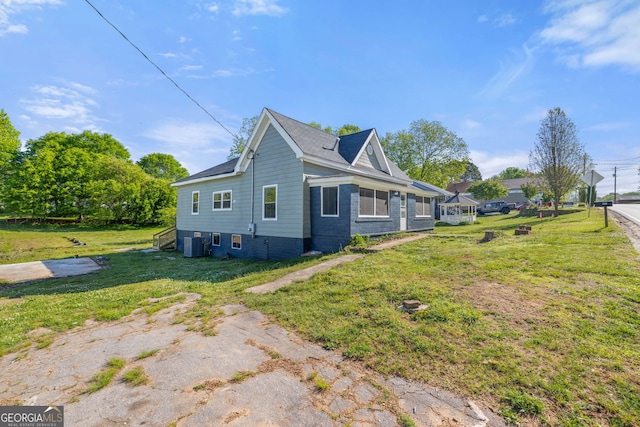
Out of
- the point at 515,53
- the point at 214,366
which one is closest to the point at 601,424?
the point at 214,366

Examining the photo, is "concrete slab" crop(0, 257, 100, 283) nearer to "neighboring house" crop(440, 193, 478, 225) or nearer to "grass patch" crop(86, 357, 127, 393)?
"grass patch" crop(86, 357, 127, 393)

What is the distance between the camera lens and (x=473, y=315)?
428cm

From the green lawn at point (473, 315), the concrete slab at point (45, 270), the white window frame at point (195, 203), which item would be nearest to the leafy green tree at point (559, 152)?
the green lawn at point (473, 315)

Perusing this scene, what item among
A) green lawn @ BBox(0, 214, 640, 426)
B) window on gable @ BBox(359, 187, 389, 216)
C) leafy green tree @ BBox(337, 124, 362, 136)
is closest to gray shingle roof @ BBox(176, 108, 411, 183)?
window on gable @ BBox(359, 187, 389, 216)

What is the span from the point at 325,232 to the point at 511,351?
844cm

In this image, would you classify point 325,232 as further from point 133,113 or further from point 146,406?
point 133,113

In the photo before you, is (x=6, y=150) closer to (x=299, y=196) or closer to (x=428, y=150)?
(x=299, y=196)

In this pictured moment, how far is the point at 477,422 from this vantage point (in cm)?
239

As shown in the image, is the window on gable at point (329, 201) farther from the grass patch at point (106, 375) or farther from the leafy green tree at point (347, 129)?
the leafy green tree at point (347, 129)

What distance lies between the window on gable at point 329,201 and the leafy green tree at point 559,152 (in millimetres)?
21862

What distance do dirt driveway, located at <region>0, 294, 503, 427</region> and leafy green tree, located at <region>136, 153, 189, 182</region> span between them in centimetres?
5428

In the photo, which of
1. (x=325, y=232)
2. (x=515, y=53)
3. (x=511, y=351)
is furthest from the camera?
(x=325, y=232)

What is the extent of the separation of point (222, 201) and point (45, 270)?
8.03 metres

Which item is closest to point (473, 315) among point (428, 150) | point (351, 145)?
point (351, 145)
